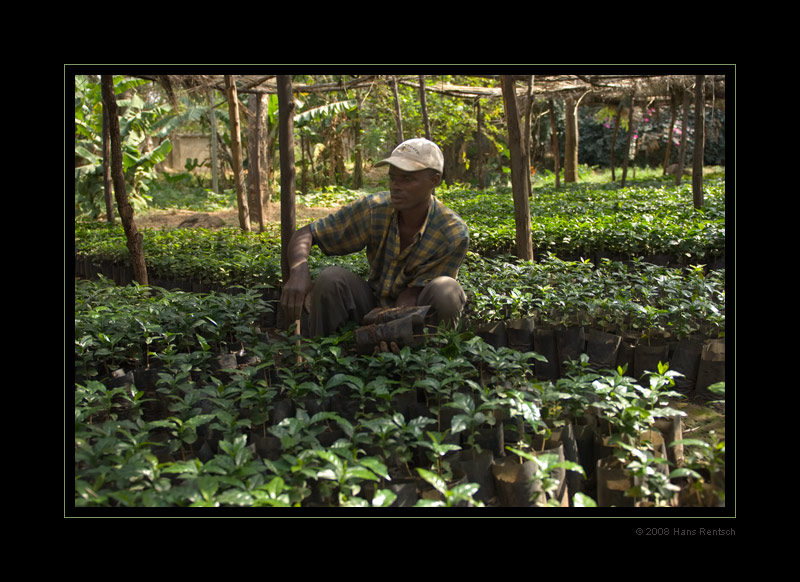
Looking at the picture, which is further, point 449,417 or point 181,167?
point 181,167

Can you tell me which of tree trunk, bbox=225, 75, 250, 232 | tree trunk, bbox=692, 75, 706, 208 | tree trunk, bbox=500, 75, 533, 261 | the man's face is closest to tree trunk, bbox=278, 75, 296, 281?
the man's face

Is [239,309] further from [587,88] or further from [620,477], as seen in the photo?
[587,88]

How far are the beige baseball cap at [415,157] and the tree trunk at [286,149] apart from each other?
0.86 metres

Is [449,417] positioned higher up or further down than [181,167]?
further down

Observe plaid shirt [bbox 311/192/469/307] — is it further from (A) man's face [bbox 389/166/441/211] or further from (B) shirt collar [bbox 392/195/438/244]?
(A) man's face [bbox 389/166/441/211]

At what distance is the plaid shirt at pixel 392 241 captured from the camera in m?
3.26

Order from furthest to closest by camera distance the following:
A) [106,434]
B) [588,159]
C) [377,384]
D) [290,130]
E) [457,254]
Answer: [588,159], [290,130], [457,254], [377,384], [106,434]

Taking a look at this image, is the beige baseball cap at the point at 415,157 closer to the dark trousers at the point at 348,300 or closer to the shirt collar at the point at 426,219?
the shirt collar at the point at 426,219

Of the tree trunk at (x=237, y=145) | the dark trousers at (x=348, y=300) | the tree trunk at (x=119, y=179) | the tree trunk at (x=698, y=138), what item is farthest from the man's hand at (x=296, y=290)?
the tree trunk at (x=698, y=138)

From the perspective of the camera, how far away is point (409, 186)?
3082 millimetres

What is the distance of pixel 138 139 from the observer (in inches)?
490

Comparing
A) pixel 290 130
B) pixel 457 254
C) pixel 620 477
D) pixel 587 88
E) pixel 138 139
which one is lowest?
pixel 620 477
